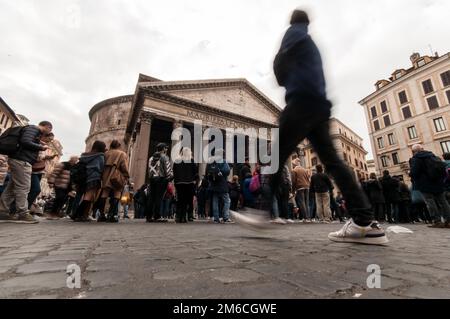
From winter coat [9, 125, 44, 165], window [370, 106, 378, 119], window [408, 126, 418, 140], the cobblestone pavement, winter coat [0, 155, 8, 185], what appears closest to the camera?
the cobblestone pavement

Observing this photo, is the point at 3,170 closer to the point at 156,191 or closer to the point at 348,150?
the point at 156,191

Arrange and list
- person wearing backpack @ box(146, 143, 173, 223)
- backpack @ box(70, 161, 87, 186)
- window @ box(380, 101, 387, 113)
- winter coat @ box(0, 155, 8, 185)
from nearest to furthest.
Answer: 1. backpack @ box(70, 161, 87, 186)
2. person wearing backpack @ box(146, 143, 173, 223)
3. winter coat @ box(0, 155, 8, 185)
4. window @ box(380, 101, 387, 113)

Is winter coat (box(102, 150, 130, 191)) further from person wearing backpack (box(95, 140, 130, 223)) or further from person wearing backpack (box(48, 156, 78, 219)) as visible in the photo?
person wearing backpack (box(48, 156, 78, 219))

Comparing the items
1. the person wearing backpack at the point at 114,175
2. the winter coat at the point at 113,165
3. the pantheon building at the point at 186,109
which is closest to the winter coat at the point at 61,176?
the person wearing backpack at the point at 114,175

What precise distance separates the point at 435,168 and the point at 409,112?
35006 mm

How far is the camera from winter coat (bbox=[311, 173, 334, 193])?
7512 mm

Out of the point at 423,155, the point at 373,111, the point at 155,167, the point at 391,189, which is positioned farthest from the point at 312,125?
the point at 373,111

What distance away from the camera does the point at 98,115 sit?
38844 millimetres

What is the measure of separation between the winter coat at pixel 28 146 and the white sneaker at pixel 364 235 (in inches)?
210

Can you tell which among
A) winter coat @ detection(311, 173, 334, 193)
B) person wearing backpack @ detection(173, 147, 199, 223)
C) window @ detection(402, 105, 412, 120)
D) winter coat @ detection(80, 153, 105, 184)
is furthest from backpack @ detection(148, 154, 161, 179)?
window @ detection(402, 105, 412, 120)

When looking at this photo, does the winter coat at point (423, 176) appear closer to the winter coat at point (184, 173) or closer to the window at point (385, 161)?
the winter coat at point (184, 173)

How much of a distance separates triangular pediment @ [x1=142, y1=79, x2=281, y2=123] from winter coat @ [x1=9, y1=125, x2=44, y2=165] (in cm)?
1577
